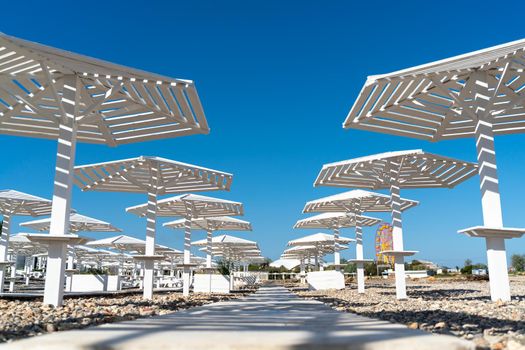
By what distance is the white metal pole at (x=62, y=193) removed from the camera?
7.43 metres

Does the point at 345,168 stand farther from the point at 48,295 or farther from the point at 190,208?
the point at 48,295

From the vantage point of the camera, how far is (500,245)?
8.03 meters

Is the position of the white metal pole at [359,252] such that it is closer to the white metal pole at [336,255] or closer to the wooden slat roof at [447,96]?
the white metal pole at [336,255]

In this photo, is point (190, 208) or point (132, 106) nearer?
point (132, 106)

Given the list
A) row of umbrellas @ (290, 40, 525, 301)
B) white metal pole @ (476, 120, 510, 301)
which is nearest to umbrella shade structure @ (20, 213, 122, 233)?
row of umbrellas @ (290, 40, 525, 301)

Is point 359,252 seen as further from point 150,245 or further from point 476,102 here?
point 476,102

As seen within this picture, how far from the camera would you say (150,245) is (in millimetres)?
12852

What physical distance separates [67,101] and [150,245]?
19.1ft

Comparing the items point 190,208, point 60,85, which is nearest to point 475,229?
point 60,85

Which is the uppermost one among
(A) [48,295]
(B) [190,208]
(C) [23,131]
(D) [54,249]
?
(C) [23,131]

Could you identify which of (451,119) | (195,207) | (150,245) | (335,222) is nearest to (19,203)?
(195,207)

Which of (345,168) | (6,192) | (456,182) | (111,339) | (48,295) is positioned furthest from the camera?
(6,192)

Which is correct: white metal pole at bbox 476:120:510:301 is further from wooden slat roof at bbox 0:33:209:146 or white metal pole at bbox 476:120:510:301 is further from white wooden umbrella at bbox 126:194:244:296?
white wooden umbrella at bbox 126:194:244:296

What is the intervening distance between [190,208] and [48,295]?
415 inches
